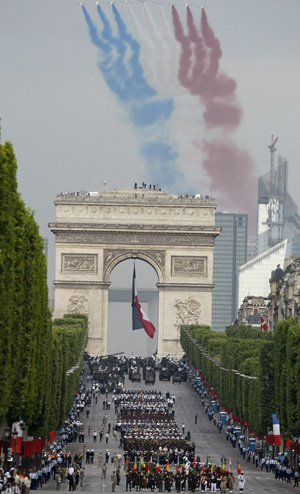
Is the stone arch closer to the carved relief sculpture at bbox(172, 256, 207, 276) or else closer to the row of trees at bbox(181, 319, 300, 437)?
the carved relief sculpture at bbox(172, 256, 207, 276)

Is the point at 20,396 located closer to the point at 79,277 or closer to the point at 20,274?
the point at 20,274

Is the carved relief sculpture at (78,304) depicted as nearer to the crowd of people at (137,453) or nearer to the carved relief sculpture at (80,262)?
the carved relief sculpture at (80,262)

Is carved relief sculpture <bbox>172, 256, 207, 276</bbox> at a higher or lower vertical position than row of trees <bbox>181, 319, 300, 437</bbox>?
higher

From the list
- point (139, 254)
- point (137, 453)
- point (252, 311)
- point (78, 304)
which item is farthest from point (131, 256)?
point (137, 453)

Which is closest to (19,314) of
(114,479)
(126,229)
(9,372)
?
(9,372)

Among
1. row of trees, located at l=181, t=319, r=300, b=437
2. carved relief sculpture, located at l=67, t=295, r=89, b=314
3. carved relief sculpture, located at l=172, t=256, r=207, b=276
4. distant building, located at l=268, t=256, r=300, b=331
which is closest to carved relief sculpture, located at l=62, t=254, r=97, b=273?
carved relief sculpture, located at l=67, t=295, r=89, b=314
